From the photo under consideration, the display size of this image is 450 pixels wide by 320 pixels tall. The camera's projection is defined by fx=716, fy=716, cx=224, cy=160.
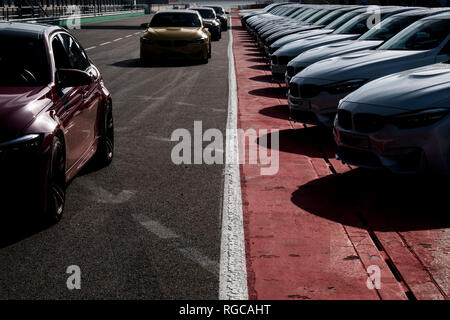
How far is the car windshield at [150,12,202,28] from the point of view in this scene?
2211 cm

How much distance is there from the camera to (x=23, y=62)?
6246 millimetres

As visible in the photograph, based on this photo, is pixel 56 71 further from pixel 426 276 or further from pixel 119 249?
pixel 426 276

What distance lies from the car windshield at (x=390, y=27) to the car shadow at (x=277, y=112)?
1777 millimetres

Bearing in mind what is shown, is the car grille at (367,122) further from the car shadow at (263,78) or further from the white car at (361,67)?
the car shadow at (263,78)

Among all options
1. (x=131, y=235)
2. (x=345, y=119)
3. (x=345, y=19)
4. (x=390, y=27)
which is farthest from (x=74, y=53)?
(x=345, y=19)

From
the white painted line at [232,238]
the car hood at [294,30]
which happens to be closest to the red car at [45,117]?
the white painted line at [232,238]

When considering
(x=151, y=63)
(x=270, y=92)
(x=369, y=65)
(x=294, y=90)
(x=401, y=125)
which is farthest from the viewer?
(x=151, y=63)

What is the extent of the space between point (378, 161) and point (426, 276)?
6.88ft

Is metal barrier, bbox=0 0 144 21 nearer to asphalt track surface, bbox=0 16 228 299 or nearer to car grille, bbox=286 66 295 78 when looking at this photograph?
car grille, bbox=286 66 295 78

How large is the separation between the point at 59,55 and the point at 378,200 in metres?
3.24

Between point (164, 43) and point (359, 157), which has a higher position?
point (164, 43)

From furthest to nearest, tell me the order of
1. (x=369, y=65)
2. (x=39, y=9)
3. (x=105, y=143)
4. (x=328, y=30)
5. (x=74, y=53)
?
1. (x=39, y=9)
2. (x=328, y=30)
3. (x=369, y=65)
4. (x=105, y=143)
5. (x=74, y=53)

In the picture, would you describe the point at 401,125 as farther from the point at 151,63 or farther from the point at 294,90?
the point at 151,63

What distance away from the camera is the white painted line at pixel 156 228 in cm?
535
